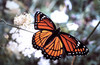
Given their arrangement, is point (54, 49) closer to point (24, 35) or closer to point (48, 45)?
point (48, 45)

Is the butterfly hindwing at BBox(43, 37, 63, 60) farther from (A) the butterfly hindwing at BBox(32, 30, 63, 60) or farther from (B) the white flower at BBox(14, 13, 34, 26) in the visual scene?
(B) the white flower at BBox(14, 13, 34, 26)

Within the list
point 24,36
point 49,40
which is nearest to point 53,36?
point 49,40

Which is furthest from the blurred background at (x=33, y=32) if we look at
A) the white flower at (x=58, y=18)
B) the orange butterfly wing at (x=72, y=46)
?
the orange butterfly wing at (x=72, y=46)

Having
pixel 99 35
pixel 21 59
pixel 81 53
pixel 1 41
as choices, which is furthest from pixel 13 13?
pixel 99 35

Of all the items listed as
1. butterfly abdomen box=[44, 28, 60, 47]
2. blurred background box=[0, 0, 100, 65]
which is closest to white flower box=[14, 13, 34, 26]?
blurred background box=[0, 0, 100, 65]

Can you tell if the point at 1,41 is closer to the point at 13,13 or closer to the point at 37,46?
the point at 13,13
